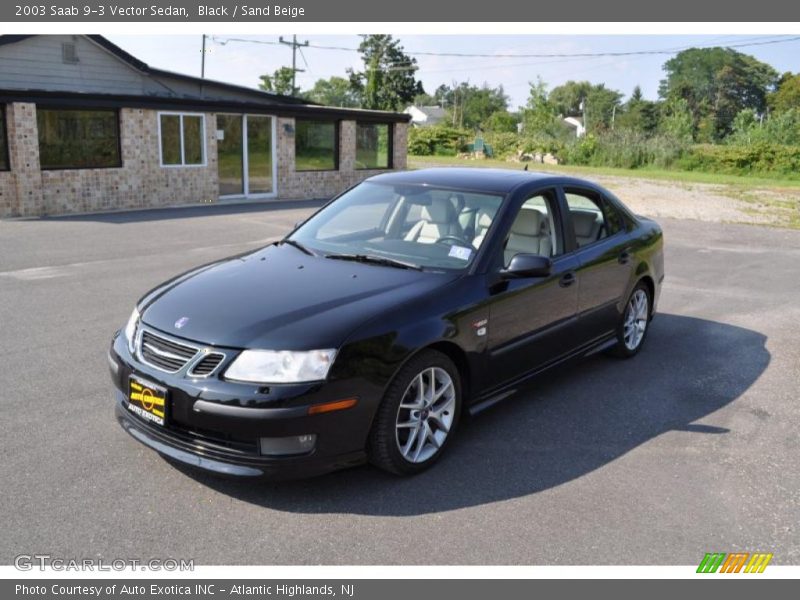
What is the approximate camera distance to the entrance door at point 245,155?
20.6m

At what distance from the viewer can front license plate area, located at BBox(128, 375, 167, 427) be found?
3.90 metres

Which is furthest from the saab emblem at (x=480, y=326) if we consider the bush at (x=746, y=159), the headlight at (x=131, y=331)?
the bush at (x=746, y=159)

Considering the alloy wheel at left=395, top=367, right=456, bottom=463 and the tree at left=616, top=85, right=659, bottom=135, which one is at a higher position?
the tree at left=616, top=85, right=659, bottom=135

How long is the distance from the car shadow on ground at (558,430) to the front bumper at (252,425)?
0.19m

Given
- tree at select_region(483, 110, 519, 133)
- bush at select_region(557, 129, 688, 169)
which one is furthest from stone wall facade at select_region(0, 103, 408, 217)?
tree at select_region(483, 110, 519, 133)

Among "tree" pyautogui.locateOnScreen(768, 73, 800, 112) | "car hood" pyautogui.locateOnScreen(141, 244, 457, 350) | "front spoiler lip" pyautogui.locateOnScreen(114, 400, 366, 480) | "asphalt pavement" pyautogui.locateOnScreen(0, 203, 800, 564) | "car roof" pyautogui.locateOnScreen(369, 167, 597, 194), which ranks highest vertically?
"tree" pyautogui.locateOnScreen(768, 73, 800, 112)

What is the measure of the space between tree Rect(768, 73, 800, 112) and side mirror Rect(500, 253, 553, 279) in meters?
97.3

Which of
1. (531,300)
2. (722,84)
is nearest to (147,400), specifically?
(531,300)

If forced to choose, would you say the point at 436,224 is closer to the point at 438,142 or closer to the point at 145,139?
the point at 145,139

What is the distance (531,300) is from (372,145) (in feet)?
66.6

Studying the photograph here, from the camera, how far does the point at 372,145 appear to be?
24719 millimetres

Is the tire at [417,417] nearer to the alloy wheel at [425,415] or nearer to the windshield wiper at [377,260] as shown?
the alloy wheel at [425,415]

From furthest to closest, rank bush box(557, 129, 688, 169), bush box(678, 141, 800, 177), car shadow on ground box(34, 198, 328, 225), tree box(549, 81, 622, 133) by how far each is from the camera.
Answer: tree box(549, 81, 622, 133)
bush box(557, 129, 688, 169)
bush box(678, 141, 800, 177)
car shadow on ground box(34, 198, 328, 225)

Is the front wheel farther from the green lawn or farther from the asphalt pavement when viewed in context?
the green lawn
